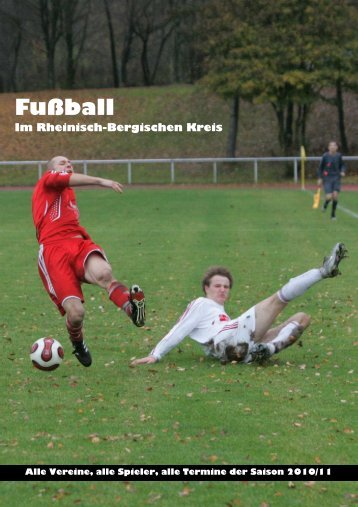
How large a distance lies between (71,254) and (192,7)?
211ft

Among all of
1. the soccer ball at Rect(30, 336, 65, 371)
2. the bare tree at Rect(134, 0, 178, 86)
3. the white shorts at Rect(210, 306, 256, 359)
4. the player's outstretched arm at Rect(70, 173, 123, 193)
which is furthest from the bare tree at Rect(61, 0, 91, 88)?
the soccer ball at Rect(30, 336, 65, 371)

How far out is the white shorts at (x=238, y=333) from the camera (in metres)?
10.6

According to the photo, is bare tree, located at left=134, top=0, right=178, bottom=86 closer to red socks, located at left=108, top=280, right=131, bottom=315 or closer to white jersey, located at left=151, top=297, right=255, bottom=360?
white jersey, located at left=151, top=297, right=255, bottom=360

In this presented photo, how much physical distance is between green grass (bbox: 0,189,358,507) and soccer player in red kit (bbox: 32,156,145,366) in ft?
1.92

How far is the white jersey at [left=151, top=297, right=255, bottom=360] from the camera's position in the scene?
10.6 metres

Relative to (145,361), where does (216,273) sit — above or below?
above

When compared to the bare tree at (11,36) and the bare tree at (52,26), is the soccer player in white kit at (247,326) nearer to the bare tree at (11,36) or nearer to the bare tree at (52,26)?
the bare tree at (52,26)

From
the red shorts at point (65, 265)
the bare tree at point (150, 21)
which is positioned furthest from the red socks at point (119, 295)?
the bare tree at point (150, 21)

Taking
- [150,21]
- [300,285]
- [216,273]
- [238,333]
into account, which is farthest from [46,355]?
[150,21]

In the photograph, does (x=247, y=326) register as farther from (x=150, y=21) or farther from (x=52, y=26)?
(x=150, y=21)

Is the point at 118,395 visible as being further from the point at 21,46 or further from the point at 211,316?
the point at 21,46

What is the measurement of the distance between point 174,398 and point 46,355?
1.43 meters

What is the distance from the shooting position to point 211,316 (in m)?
10.9

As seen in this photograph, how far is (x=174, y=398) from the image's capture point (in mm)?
9312
